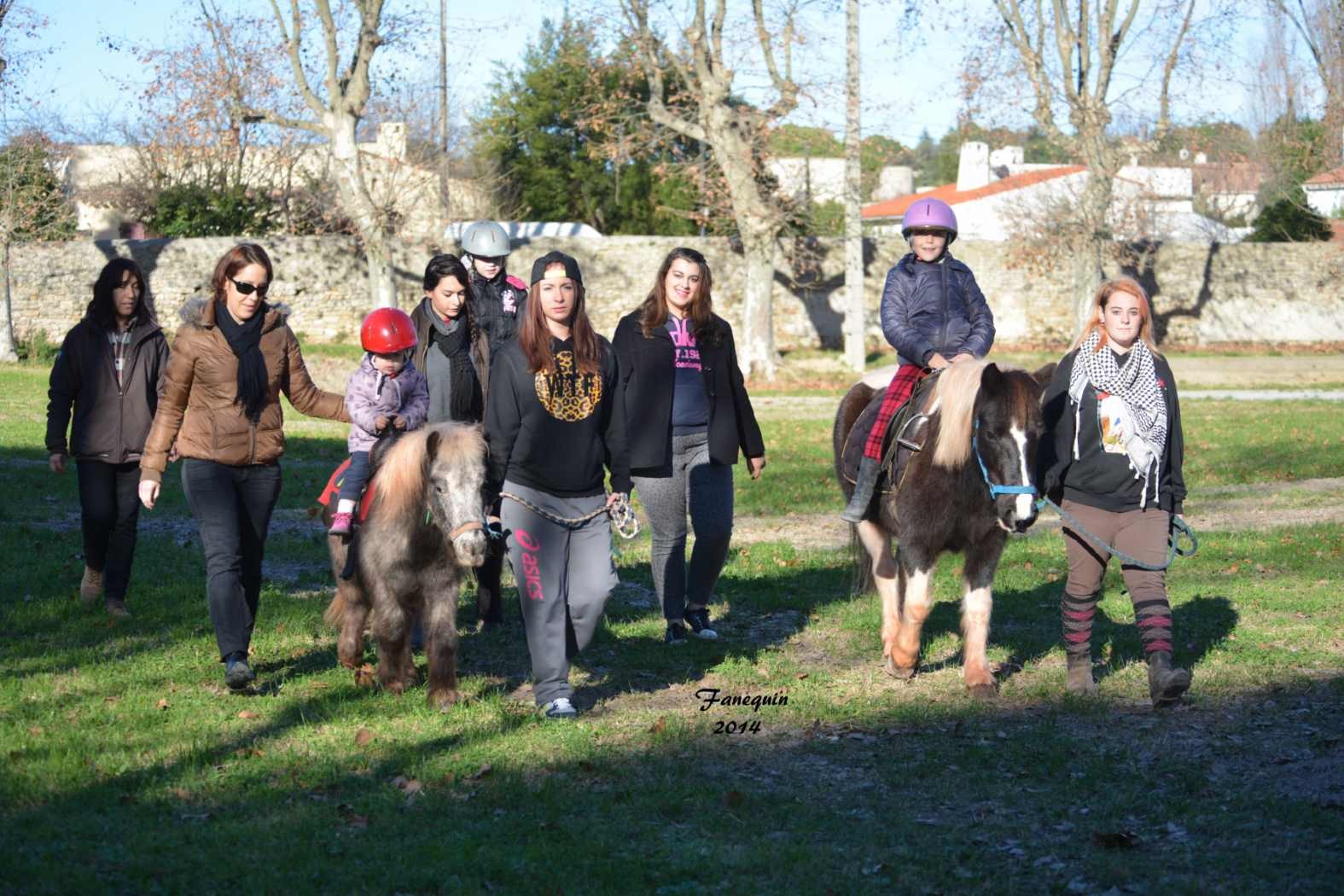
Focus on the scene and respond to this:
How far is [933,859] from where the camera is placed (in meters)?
4.83

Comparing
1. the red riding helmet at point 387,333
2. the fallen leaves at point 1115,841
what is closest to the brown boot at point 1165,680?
the fallen leaves at point 1115,841

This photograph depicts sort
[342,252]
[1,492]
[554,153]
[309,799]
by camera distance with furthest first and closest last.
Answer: [554,153] → [342,252] → [1,492] → [309,799]

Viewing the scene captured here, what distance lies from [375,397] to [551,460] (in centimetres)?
134

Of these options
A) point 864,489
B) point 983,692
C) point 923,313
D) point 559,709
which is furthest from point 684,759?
point 923,313

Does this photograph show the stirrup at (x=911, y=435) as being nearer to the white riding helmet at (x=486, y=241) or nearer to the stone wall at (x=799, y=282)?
the white riding helmet at (x=486, y=241)

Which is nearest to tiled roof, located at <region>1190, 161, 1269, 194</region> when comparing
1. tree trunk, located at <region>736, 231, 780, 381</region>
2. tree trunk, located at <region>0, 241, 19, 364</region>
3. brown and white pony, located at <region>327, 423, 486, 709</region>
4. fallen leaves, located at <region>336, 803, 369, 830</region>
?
tree trunk, located at <region>736, 231, 780, 381</region>

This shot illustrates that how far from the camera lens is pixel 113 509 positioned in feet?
29.1

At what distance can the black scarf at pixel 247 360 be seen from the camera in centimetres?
683

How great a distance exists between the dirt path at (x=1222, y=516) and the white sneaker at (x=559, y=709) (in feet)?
19.1

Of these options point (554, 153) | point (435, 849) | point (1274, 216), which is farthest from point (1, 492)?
point (1274, 216)

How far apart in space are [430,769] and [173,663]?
2591 millimetres

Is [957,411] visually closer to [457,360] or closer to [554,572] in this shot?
[554,572]

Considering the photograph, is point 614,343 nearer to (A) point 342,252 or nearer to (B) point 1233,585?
(B) point 1233,585

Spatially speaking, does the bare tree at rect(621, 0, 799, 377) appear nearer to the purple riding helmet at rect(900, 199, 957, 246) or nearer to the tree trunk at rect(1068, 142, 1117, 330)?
the tree trunk at rect(1068, 142, 1117, 330)
